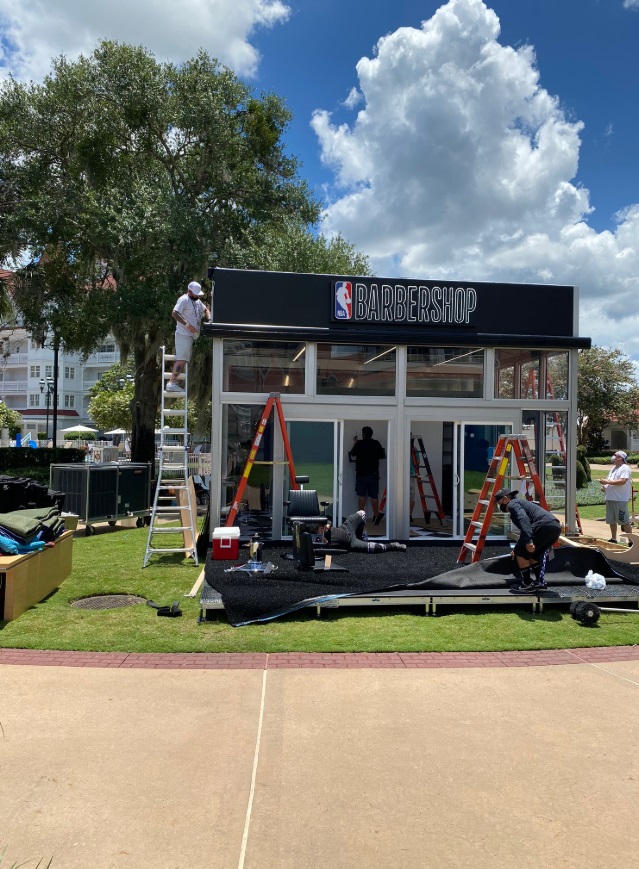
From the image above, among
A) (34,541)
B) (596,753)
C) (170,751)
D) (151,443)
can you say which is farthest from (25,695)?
(151,443)

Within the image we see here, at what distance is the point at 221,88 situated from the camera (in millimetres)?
21000

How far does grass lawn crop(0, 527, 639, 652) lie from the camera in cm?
610

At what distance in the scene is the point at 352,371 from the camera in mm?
11047

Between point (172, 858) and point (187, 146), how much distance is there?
2229 centimetres

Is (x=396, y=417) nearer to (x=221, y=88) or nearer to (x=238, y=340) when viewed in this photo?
(x=238, y=340)

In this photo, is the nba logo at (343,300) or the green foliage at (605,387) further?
the green foliage at (605,387)

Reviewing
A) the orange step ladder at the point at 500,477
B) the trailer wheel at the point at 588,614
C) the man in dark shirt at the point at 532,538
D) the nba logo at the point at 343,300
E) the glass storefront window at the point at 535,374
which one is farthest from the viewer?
the glass storefront window at the point at 535,374

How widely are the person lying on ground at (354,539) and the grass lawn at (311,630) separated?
235cm

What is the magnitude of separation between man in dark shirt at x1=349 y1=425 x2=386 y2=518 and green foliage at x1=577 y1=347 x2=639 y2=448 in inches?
1454

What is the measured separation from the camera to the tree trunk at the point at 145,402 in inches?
794

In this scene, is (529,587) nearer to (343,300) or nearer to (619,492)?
(619,492)

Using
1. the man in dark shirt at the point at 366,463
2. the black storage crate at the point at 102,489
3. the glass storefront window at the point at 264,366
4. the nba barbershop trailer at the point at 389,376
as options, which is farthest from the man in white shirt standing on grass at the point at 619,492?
the black storage crate at the point at 102,489

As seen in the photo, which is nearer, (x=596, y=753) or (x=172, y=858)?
(x=172, y=858)

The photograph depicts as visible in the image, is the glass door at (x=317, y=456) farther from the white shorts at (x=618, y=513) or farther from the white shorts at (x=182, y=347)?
the white shorts at (x=618, y=513)
